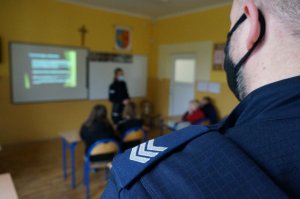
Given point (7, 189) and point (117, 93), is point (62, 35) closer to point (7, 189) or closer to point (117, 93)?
point (117, 93)

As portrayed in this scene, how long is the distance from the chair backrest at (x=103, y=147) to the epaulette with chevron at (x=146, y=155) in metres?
2.19

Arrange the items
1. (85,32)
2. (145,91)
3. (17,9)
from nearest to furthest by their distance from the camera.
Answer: (17,9) → (85,32) → (145,91)

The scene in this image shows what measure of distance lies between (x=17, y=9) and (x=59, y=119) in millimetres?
2125

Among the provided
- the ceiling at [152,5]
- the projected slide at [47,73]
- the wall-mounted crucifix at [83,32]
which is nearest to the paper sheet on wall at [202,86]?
the ceiling at [152,5]

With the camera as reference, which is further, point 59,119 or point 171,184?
point 59,119

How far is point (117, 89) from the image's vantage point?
477 centimetres

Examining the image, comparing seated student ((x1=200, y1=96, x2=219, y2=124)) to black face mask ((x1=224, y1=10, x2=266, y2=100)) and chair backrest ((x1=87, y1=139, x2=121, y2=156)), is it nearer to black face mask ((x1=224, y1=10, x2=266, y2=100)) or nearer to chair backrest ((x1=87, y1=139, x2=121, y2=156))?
chair backrest ((x1=87, y1=139, x2=121, y2=156))

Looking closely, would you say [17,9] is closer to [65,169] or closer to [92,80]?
[92,80]

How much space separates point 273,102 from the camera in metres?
0.37

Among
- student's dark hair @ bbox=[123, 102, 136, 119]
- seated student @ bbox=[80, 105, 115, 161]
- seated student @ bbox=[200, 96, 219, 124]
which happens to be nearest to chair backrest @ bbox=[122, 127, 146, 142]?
seated student @ bbox=[80, 105, 115, 161]

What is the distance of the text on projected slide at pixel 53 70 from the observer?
423 cm

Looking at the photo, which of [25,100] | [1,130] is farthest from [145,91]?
[1,130]

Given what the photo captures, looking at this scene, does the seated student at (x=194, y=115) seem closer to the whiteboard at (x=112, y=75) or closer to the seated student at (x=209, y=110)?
the seated student at (x=209, y=110)

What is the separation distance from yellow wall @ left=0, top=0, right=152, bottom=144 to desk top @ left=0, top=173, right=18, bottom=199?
9.53 ft
